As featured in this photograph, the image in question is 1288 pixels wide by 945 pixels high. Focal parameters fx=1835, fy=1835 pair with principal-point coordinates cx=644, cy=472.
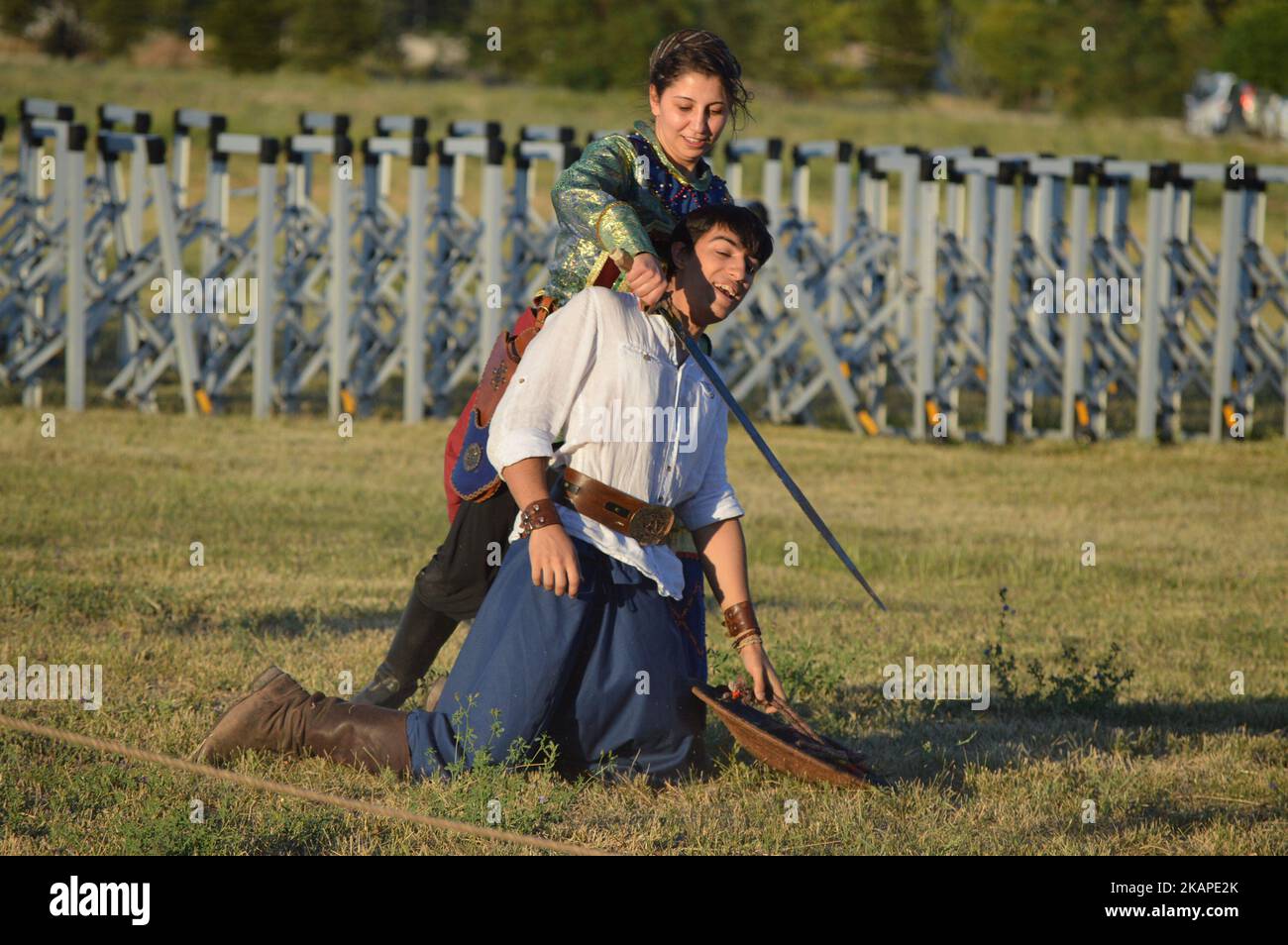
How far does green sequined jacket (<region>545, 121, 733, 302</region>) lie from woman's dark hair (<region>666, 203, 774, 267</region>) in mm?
104

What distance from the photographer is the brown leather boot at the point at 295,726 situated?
16.3 ft

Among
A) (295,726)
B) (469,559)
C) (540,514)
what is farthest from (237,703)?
(540,514)

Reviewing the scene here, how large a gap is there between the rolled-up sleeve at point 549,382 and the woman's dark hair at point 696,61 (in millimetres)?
671

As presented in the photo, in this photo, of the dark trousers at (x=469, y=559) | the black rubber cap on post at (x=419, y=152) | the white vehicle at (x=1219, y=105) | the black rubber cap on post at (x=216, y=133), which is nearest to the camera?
the dark trousers at (x=469, y=559)

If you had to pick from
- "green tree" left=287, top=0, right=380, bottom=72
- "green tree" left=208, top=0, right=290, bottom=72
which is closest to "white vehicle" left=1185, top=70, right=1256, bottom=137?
"green tree" left=287, top=0, right=380, bottom=72

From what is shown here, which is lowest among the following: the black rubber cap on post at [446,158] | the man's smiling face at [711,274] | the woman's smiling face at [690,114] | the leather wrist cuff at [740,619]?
the leather wrist cuff at [740,619]

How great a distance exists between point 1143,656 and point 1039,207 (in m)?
10.0

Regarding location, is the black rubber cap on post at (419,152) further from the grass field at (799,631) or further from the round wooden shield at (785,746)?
the round wooden shield at (785,746)

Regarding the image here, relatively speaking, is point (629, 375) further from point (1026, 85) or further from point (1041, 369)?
point (1026, 85)

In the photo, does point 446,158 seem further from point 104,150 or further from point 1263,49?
point 1263,49

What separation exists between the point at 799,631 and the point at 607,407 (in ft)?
9.91

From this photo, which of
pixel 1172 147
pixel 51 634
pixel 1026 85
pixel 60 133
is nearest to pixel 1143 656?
pixel 51 634

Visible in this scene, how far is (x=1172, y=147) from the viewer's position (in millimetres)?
39125

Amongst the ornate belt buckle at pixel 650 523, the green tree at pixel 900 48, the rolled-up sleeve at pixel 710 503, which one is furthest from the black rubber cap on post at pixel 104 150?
the green tree at pixel 900 48
